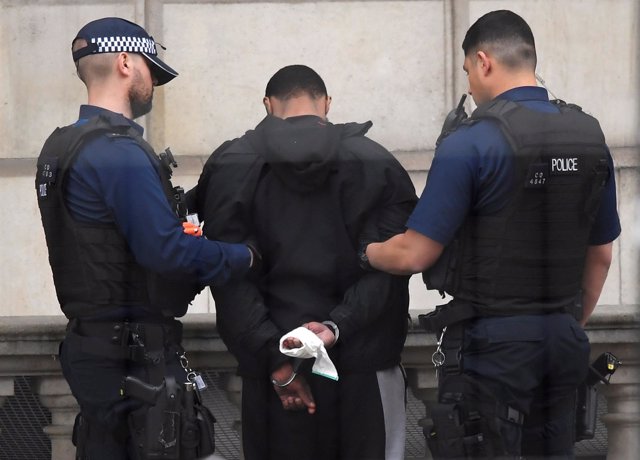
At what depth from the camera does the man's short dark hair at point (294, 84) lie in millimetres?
2596

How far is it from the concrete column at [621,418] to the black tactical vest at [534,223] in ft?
1.12

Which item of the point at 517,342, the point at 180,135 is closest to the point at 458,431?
the point at 517,342

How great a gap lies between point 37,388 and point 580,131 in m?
1.21

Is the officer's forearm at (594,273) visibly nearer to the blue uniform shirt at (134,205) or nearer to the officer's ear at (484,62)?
the officer's ear at (484,62)

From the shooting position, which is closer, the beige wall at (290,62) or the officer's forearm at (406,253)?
the officer's forearm at (406,253)

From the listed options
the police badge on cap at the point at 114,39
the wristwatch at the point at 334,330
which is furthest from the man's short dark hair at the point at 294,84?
the wristwatch at the point at 334,330

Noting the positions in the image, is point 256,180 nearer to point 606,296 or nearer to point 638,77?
point 638,77

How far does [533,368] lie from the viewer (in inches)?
95.9

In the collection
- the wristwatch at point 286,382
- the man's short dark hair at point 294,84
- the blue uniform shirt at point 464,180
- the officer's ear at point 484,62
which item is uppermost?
the officer's ear at point 484,62

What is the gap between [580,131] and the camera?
2395mm

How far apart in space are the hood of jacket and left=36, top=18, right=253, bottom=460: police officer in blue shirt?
17 cm

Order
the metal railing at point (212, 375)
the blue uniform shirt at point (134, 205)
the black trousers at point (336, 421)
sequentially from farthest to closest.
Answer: the metal railing at point (212, 375)
the black trousers at point (336, 421)
the blue uniform shirt at point (134, 205)

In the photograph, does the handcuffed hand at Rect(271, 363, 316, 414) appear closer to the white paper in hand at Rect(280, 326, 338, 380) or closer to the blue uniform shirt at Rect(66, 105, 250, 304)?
the white paper in hand at Rect(280, 326, 338, 380)

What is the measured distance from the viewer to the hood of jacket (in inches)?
95.3
